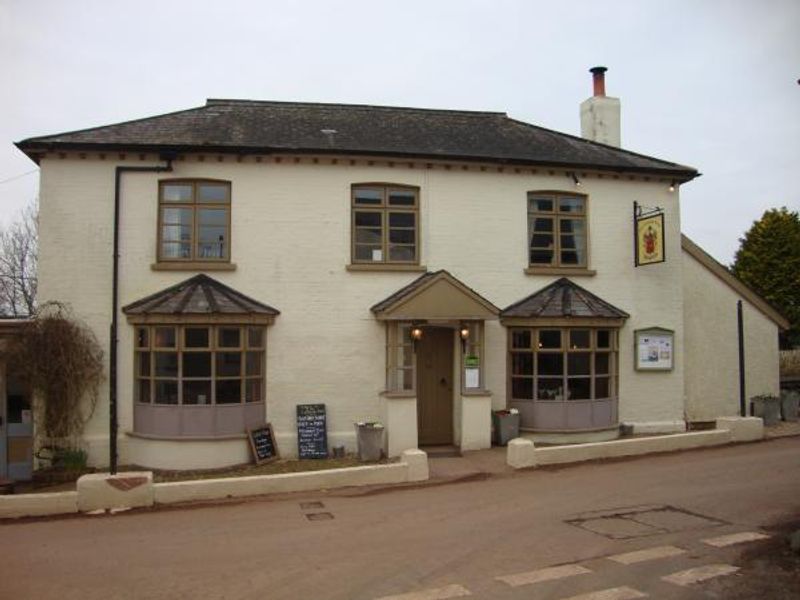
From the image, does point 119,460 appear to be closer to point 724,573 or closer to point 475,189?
point 475,189

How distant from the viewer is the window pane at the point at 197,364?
46.1 ft

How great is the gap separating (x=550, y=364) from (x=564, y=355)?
1.16 ft

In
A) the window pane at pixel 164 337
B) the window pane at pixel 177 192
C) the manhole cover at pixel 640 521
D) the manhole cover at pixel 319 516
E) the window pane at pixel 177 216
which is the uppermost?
the window pane at pixel 177 192

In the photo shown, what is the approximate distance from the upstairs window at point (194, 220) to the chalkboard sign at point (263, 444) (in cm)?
351

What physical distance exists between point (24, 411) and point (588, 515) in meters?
10.8

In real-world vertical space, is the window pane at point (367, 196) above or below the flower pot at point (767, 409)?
above

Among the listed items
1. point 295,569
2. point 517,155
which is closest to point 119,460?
point 295,569

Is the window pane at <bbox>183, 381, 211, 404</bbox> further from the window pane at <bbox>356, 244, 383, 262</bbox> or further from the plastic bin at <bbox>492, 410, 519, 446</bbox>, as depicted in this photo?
the plastic bin at <bbox>492, 410, 519, 446</bbox>

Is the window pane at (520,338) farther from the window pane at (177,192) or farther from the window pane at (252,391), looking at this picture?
the window pane at (177,192)

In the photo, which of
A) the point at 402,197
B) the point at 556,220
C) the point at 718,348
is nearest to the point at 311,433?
the point at 402,197

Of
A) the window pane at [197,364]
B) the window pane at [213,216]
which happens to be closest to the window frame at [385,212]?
the window pane at [213,216]

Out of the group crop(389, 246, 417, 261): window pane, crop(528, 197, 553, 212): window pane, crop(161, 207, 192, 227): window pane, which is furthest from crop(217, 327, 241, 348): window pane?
crop(528, 197, 553, 212): window pane

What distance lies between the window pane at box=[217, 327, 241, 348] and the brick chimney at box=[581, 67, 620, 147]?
10722 mm

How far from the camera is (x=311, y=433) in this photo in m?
14.6
